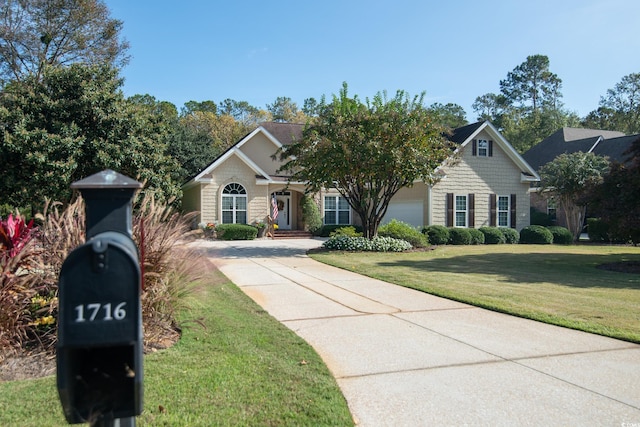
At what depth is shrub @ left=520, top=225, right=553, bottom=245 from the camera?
956 inches

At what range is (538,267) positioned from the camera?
1370 centimetres

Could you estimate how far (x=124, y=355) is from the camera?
191cm

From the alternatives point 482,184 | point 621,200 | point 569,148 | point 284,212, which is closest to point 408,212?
point 482,184

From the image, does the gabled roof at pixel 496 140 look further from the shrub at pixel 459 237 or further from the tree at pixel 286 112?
the tree at pixel 286 112

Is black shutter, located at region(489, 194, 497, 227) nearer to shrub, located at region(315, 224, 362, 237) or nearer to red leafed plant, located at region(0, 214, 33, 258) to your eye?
shrub, located at region(315, 224, 362, 237)

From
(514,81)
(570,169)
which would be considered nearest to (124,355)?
(570,169)

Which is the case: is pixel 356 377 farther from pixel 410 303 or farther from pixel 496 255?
pixel 496 255

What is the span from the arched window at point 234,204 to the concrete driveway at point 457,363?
17201 millimetres

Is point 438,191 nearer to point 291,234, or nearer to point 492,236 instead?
point 492,236

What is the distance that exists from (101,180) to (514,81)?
78212mm

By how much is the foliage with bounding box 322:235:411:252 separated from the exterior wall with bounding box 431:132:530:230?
766 centimetres

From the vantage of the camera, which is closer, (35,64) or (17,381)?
(17,381)

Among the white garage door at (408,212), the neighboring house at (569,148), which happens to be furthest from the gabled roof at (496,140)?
the neighboring house at (569,148)

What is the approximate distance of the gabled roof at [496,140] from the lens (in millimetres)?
25812
